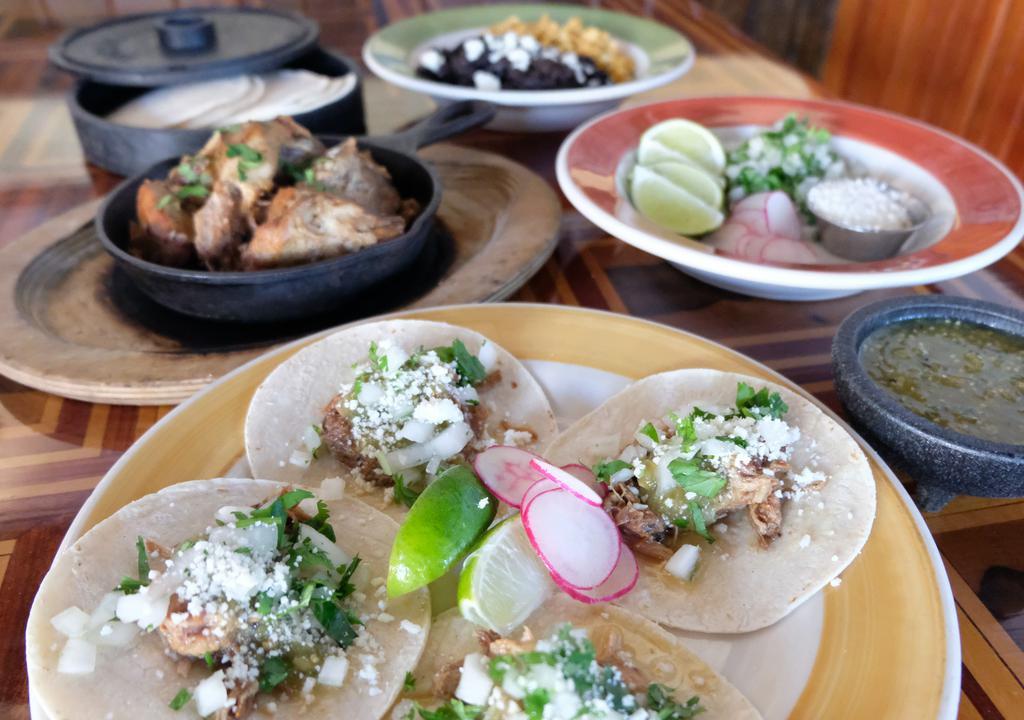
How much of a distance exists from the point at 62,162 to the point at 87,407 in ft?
6.76

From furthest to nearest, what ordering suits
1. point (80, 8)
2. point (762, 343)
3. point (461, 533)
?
point (80, 8), point (762, 343), point (461, 533)

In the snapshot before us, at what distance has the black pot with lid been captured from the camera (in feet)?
10.3

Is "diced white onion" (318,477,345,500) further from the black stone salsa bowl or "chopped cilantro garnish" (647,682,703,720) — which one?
the black stone salsa bowl

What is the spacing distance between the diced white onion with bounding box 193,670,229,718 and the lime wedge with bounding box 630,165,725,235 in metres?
1.98

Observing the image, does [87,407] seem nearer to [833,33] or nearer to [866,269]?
[866,269]

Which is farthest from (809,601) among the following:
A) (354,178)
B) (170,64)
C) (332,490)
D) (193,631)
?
(170,64)

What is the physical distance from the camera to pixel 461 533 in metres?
1.64

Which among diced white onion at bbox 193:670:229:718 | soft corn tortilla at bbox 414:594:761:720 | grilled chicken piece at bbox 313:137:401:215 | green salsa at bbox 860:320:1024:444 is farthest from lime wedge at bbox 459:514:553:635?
grilled chicken piece at bbox 313:137:401:215

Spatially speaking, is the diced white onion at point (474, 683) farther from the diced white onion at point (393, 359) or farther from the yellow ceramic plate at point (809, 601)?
the diced white onion at point (393, 359)

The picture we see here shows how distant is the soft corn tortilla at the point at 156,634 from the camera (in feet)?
4.49

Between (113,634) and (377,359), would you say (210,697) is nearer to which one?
(113,634)

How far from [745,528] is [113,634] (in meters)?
1.39

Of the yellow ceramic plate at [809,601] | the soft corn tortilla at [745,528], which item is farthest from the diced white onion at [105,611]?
the soft corn tortilla at [745,528]

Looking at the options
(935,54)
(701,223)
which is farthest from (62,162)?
(935,54)
